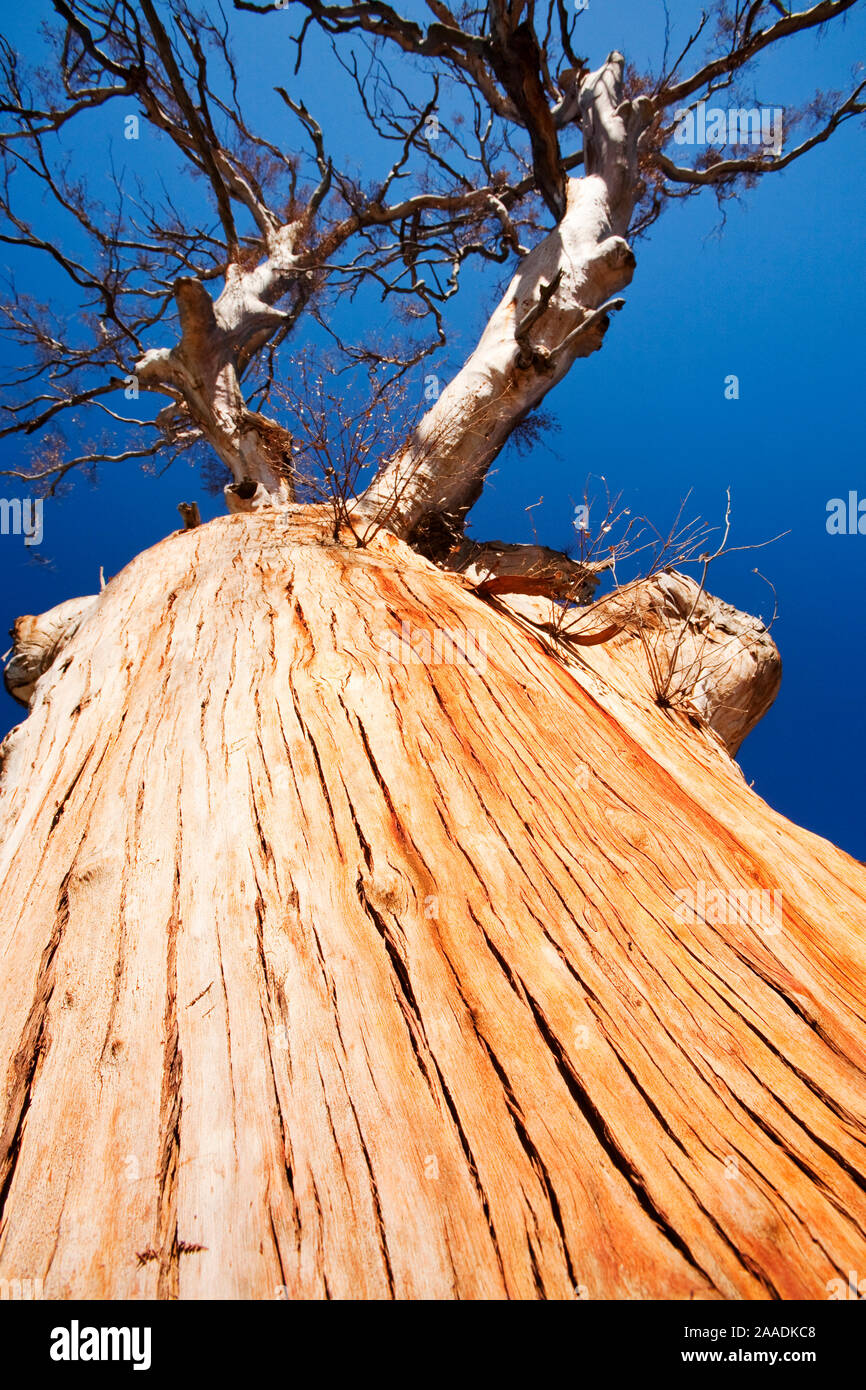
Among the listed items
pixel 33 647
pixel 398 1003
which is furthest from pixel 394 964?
pixel 33 647

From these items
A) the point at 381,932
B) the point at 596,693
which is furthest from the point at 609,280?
the point at 381,932

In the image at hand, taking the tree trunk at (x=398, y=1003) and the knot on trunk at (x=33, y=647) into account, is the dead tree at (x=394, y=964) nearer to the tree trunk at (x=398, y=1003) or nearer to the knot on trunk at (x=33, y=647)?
the tree trunk at (x=398, y=1003)

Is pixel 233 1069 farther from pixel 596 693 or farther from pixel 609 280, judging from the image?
pixel 609 280

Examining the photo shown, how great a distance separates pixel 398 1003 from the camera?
1.22 m

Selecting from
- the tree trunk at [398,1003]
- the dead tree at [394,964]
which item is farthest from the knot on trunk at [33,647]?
the tree trunk at [398,1003]

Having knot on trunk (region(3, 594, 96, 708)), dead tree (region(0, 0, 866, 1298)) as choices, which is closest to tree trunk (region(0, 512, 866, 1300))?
dead tree (region(0, 0, 866, 1298))

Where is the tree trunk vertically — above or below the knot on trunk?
below

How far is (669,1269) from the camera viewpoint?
88 cm

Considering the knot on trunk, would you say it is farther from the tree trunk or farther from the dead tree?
the tree trunk

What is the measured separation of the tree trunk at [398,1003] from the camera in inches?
36.0

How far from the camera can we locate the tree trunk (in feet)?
3.00

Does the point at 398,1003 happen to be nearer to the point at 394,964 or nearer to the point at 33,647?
the point at 394,964

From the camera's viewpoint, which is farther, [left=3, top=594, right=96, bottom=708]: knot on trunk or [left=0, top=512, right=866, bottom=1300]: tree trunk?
[left=3, top=594, right=96, bottom=708]: knot on trunk

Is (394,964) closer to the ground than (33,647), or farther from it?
closer to the ground
